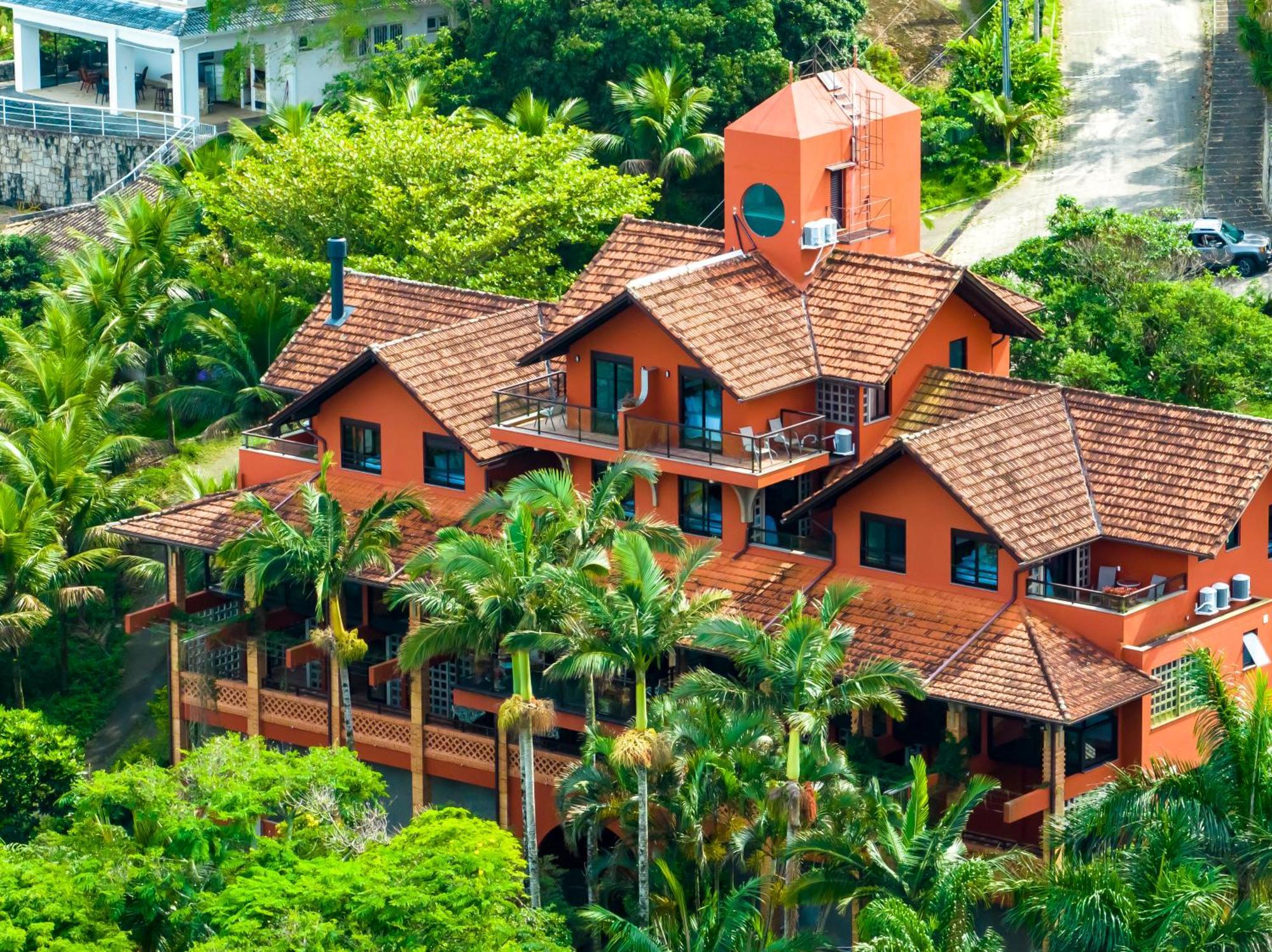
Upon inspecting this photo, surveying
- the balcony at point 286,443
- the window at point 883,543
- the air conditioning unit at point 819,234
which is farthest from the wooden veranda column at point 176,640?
the window at point 883,543

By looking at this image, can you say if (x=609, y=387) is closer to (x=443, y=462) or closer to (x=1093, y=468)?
(x=443, y=462)

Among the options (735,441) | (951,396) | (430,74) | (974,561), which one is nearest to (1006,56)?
(430,74)

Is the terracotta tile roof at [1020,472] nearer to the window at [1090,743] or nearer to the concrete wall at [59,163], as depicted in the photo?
the window at [1090,743]

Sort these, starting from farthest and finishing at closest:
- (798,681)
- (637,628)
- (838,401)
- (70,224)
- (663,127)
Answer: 1. (70,224)
2. (663,127)
3. (838,401)
4. (637,628)
5. (798,681)

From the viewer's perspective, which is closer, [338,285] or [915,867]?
[915,867]

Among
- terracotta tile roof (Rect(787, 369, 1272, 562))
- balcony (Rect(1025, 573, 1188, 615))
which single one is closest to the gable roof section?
terracotta tile roof (Rect(787, 369, 1272, 562))

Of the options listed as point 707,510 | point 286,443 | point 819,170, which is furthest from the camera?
point 286,443
